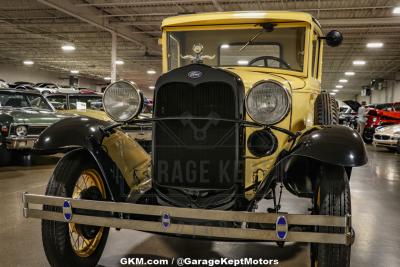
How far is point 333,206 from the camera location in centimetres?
196

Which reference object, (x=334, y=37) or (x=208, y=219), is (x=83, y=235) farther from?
(x=334, y=37)

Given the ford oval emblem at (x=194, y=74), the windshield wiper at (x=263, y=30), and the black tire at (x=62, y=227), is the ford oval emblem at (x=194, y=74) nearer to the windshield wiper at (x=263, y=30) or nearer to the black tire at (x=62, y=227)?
the black tire at (x=62, y=227)

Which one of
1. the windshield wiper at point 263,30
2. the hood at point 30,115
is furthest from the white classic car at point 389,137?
the windshield wiper at point 263,30

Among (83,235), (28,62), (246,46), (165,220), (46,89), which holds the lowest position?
(83,235)

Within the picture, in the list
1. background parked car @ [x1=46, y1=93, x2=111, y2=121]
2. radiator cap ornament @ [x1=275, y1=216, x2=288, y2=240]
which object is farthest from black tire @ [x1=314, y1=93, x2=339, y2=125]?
background parked car @ [x1=46, y1=93, x2=111, y2=121]

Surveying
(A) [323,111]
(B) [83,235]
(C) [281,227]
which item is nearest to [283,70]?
(A) [323,111]

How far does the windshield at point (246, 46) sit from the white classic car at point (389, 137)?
9005 mm

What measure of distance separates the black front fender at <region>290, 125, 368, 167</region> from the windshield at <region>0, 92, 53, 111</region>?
24.4ft

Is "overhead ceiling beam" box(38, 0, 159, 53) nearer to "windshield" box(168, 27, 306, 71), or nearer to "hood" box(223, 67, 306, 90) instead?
"windshield" box(168, 27, 306, 71)

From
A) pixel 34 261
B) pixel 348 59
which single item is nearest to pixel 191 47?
pixel 34 261

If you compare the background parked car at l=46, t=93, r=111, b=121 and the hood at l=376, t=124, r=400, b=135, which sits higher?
the background parked car at l=46, t=93, r=111, b=121

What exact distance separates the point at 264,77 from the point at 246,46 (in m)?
0.57

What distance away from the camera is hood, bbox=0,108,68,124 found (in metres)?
7.28

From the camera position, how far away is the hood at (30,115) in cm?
728
